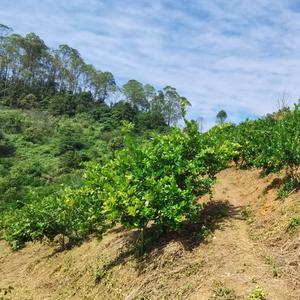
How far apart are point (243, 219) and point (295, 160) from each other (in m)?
1.78

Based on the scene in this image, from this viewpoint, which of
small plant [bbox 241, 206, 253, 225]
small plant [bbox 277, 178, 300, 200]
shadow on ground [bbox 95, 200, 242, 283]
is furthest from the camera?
small plant [bbox 277, 178, 300, 200]

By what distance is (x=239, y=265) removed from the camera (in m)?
7.13

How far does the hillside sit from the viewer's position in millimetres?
6738

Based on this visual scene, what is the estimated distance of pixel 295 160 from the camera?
9828mm

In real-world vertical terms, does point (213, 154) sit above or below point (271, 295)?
above

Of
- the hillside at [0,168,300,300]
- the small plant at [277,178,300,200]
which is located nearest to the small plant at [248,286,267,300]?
the hillside at [0,168,300,300]

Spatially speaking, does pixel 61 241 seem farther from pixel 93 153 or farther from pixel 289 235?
pixel 93 153

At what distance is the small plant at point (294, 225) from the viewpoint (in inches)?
309

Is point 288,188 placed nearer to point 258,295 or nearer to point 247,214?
point 247,214

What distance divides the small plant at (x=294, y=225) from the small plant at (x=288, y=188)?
160cm

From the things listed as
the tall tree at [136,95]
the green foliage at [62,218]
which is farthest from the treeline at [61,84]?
the green foliage at [62,218]

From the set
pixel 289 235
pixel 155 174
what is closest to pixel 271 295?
pixel 289 235

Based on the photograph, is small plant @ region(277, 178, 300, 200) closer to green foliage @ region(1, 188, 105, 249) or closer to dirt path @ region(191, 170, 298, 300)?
dirt path @ region(191, 170, 298, 300)

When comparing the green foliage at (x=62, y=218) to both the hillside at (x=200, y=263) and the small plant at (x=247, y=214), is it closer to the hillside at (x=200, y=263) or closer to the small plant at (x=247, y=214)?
the hillside at (x=200, y=263)
